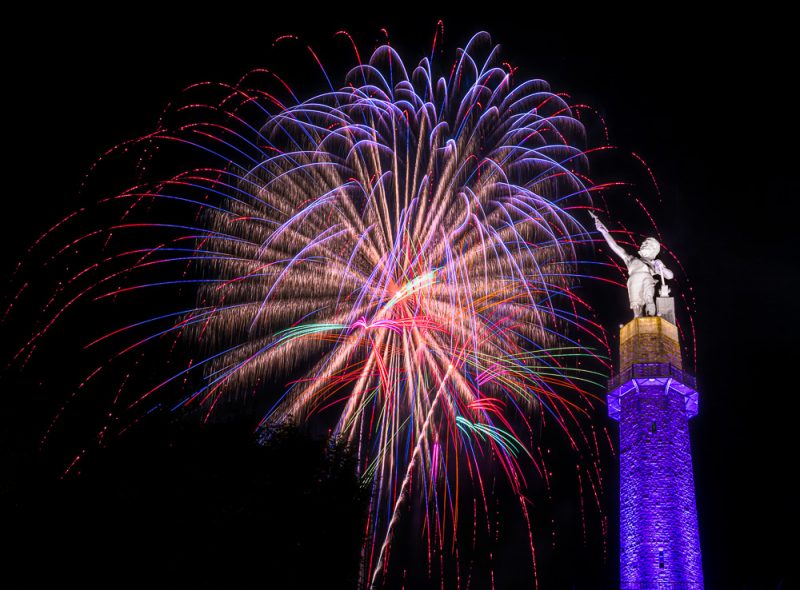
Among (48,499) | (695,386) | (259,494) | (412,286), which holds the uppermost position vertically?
(695,386)

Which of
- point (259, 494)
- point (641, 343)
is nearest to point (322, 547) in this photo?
point (259, 494)

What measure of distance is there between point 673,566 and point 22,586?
2148cm

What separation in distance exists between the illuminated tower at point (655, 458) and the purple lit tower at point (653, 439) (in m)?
0.03

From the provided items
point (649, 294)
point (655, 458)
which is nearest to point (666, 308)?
point (649, 294)

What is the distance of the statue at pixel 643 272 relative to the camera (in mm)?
36062

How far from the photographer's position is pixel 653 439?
32594 mm

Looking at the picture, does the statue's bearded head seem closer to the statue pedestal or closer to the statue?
the statue

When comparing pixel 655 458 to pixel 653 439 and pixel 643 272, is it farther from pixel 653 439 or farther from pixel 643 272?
pixel 643 272

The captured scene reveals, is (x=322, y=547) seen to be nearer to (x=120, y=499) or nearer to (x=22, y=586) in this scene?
(x=120, y=499)

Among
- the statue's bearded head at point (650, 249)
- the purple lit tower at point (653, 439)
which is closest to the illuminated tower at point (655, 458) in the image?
the purple lit tower at point (653, 439)

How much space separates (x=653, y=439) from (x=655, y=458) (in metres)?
0.77

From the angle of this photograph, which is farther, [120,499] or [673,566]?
[673,566]

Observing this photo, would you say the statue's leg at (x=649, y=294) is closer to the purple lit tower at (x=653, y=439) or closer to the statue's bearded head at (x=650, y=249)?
the purple lit tower at (x=653, y=439)

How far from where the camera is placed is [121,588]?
18.8 meters
